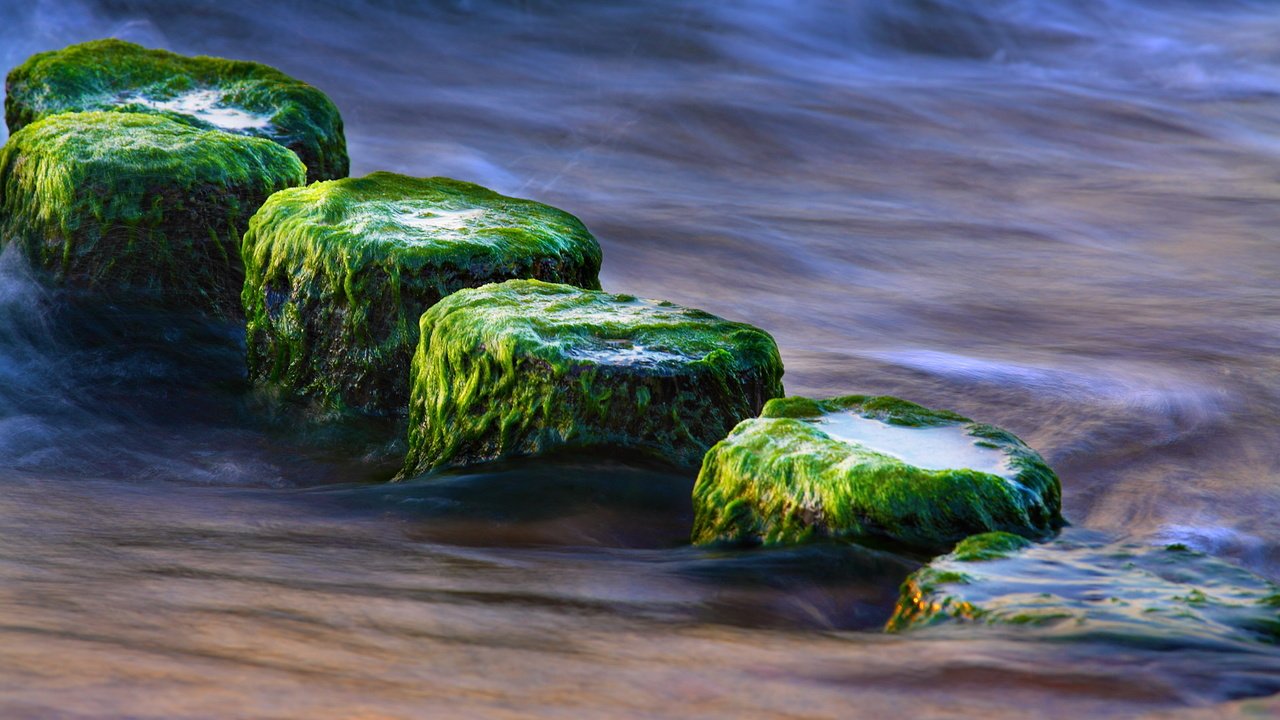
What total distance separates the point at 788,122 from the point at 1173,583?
8.17m

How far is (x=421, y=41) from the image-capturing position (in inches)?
481

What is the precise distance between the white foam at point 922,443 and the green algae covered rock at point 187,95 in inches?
127

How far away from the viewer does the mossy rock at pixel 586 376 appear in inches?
134

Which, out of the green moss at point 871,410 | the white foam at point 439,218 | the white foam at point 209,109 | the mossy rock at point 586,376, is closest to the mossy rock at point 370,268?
the white foam at point 439,218

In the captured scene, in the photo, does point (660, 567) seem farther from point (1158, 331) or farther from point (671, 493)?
point (1158, 331)

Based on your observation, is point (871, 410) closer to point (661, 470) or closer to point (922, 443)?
point (922, 443)

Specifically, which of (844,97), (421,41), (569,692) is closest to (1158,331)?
(569,692)

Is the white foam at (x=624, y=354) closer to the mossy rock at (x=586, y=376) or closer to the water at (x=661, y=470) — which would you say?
the mossy rock at (x=586, y=376)

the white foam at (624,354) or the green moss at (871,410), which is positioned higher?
the white foam at (624,354)

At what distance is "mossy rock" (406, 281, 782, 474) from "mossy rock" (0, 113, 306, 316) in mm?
1590

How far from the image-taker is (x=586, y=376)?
11.0 ft

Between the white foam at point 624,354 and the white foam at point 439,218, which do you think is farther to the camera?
the white foam at point 439,218

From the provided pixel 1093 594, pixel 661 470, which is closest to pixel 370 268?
pixel 661 470

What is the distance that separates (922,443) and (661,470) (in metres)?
0.69
